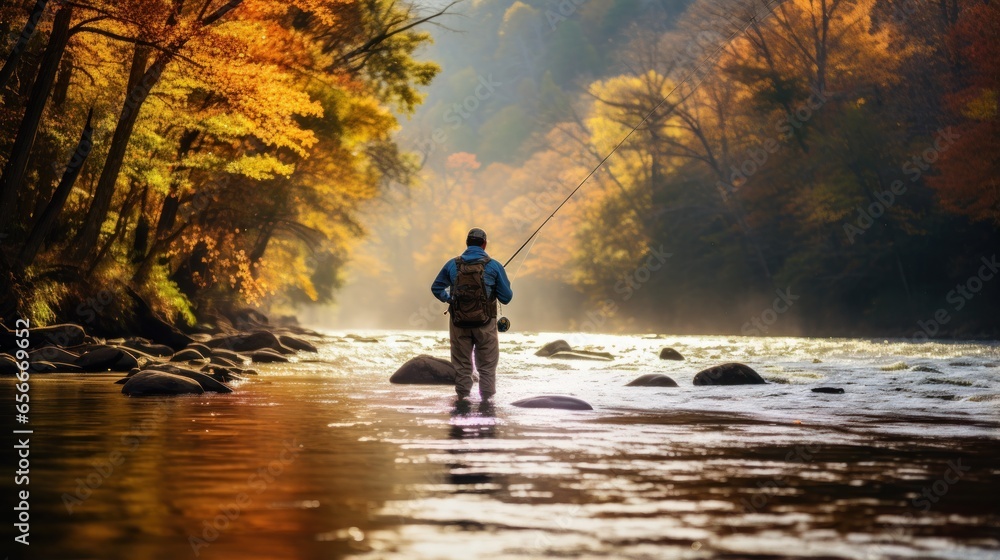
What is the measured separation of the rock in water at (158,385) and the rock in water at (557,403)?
344 cm

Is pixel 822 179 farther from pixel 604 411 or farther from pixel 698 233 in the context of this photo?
pixel 604 411

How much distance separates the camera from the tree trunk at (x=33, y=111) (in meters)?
16.3

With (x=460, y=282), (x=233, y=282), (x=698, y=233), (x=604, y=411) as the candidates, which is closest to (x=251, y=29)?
(x=460, y=282)

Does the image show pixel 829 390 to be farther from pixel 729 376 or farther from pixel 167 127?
pixel 167 127

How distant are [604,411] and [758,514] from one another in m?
5.39

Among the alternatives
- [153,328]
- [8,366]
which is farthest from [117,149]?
[8,366]

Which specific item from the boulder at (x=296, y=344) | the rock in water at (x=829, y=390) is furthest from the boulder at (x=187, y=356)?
the rock in water at (x=829, y=390)

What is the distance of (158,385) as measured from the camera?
11.7 m

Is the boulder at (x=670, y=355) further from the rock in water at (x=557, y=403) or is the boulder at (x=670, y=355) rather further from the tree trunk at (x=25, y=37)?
the tree trunk at (x=25, y=37)

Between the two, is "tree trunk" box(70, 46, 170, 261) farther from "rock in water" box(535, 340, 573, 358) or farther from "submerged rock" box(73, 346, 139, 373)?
"rock in water" box(535, 340, 573, 358)

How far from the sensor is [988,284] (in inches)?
1356

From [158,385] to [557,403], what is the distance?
4.03 m

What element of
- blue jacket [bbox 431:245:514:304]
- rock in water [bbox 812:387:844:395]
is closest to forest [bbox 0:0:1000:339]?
blue jacket [bbox 431:245:514:304]

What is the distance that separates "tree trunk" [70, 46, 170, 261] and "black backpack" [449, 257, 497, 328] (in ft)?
31.4
